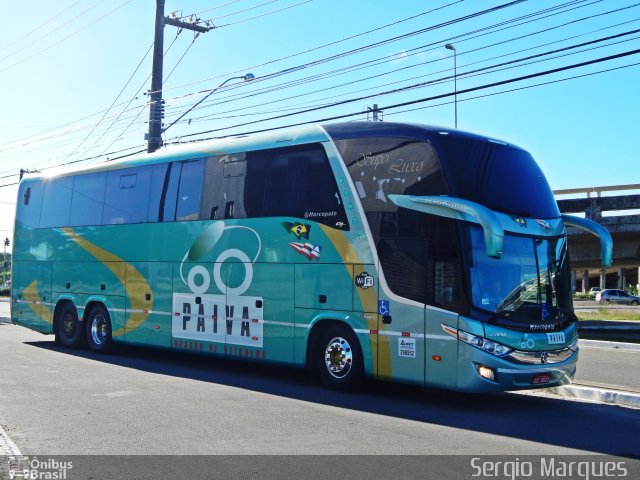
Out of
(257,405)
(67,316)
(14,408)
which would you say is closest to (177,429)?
(257,405)

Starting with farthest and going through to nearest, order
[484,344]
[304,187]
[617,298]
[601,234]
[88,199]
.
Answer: [617,298] < [88,199] < [304,187] < [601,234] < [484,344]

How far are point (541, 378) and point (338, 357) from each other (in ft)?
9.84

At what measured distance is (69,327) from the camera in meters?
17.2

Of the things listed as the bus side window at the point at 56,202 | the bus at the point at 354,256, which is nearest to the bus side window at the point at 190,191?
the bus at the point at 354,256

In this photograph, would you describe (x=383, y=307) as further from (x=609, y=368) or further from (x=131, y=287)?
(x=131, y=287)

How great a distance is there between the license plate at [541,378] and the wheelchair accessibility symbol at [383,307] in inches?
85.6

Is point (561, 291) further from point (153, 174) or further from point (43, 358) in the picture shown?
point (43, 358)

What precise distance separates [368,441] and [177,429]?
84.9 inches

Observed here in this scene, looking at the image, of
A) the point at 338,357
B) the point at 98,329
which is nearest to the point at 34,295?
the point at 98,329

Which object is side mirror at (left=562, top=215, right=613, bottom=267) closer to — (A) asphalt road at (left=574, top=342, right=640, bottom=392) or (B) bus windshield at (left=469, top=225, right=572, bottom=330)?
(B) bus windshield at (left=469, top=225, right=572, bottom=330)

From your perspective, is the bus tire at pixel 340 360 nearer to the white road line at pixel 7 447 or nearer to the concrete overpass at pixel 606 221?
the white road line at pixel 7 447

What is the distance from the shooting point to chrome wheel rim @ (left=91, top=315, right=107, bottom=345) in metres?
16.2

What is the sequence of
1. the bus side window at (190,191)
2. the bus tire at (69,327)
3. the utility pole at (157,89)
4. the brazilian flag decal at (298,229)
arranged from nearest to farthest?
the brazilian flag decal at (298,229) → the bus side window at (190,191) → the bus tire at (69,327) → the utility pole at (157,89)

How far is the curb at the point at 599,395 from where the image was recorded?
405 inches
